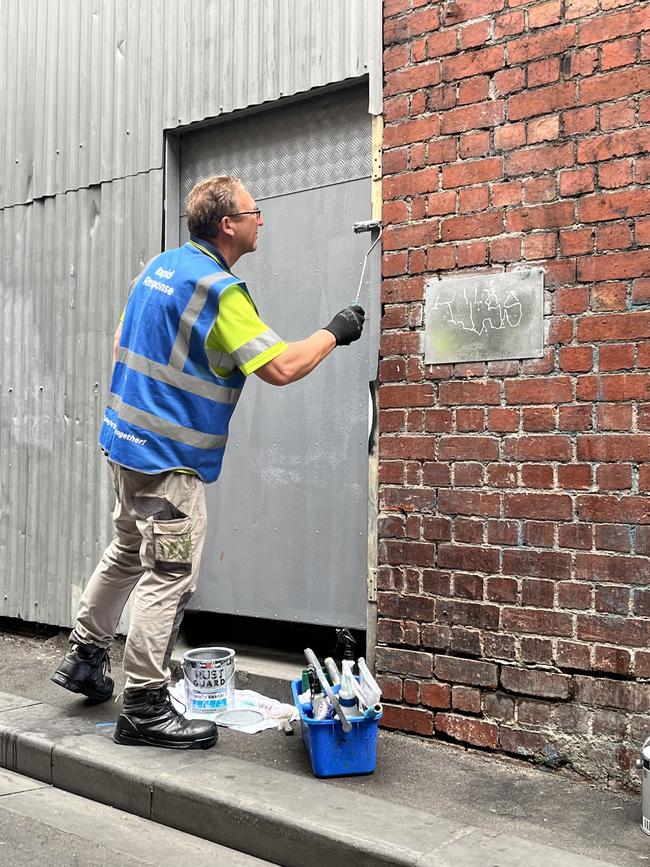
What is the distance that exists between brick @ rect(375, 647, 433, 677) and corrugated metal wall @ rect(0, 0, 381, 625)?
84.3 inches

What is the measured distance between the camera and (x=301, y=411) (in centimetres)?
504

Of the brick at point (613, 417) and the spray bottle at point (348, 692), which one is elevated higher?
the brick at point (613, 417)

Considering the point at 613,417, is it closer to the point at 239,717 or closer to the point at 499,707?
the point at 499,707

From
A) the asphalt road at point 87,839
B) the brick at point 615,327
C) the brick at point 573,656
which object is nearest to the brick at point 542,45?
the brick at point 615,327

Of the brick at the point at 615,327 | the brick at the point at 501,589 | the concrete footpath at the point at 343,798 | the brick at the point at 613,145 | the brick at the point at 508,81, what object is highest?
the brick at the point at 508,81

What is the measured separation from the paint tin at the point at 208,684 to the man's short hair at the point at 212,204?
1988 millimetres

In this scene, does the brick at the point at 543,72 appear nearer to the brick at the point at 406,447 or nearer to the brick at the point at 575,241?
the brick at the point at 575,241

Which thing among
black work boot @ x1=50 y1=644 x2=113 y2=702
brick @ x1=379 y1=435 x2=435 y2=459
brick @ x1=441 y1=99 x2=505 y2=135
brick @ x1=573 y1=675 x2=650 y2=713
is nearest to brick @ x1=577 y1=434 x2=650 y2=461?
brick @ x1=379 y1=435 x2=435 y2=459

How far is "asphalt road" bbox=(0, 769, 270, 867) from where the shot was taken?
129 inches

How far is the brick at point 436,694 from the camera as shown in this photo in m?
4.18

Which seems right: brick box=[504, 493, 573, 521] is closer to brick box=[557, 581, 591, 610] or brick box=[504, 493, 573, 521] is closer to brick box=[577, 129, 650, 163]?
brick box=[557, 581, 591, 610]

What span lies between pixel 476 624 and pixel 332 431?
1.31 m

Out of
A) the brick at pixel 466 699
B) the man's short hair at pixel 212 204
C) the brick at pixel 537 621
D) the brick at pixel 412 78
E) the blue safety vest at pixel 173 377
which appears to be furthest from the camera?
the brick at pixel 412 78

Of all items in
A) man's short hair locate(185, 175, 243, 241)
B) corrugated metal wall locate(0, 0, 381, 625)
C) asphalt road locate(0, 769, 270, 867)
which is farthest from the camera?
corrugated metal wall locate(0, 0, 381, 625)
